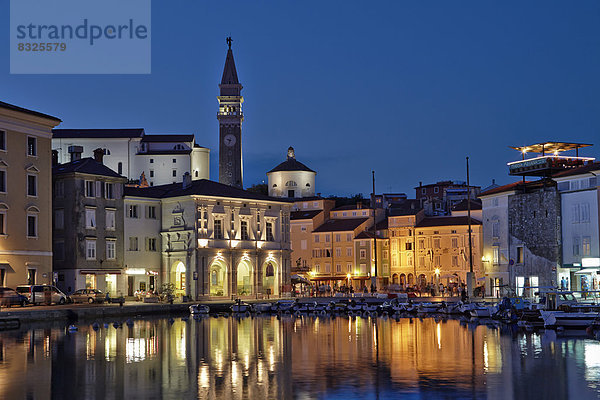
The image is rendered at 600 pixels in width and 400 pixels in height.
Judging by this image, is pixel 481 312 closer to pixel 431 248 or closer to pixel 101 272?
pixel 101 272

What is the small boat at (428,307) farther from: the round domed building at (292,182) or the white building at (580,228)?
the round domed building at (292,182)

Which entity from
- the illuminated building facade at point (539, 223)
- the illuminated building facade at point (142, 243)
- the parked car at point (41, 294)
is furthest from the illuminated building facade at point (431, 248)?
the parked car at point (41, 294)

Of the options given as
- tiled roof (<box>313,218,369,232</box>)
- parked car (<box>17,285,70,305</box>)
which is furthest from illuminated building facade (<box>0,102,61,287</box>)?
tiled roof (<box>313,218,369,232</box>)

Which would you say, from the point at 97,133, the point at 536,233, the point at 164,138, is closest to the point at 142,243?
the point at 536,233

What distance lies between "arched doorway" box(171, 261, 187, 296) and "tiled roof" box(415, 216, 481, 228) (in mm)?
39805

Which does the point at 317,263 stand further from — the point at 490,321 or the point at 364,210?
the point at 490,321

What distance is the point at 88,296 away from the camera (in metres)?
69.3

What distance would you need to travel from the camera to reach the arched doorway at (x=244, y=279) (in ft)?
282

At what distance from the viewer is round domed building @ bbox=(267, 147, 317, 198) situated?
144000 mm

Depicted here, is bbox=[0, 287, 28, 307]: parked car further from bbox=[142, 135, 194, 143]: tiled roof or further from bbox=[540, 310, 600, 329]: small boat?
bbox=[142, 135, 194, 143]: tiled roof

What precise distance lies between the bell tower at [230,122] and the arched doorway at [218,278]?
61.7 metres

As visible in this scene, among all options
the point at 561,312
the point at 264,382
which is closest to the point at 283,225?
the point at 561,312

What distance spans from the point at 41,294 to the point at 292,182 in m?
82.8

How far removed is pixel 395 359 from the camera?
1288 inches
